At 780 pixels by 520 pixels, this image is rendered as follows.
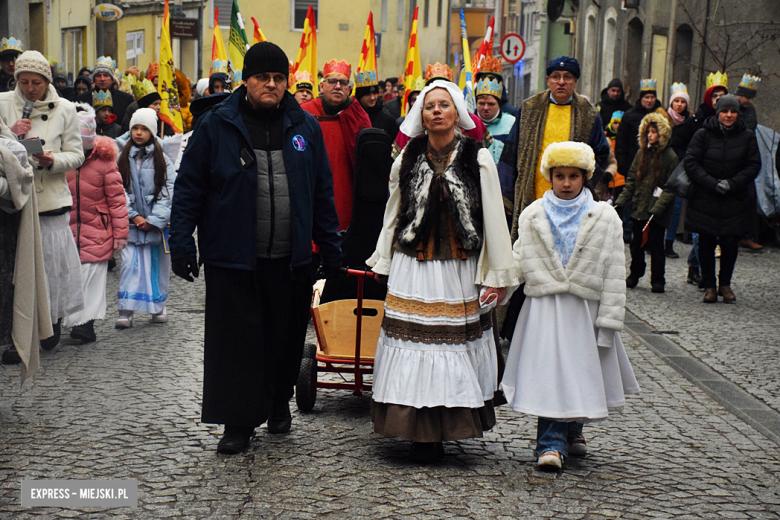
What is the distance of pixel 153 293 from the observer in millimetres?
9461

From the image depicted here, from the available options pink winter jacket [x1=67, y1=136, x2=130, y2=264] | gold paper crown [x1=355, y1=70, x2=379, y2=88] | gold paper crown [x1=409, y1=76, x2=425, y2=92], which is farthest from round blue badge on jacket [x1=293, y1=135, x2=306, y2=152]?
gold paper crown [x1=409, y1=76, x2=425, y2=92]

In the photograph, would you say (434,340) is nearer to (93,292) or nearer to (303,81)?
(93,292)

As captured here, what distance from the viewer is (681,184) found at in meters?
11.3

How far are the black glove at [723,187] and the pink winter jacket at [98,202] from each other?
5.72 m

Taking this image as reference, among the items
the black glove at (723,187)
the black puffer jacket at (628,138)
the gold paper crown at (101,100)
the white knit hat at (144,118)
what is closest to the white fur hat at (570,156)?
the white knit hat at (144,118)

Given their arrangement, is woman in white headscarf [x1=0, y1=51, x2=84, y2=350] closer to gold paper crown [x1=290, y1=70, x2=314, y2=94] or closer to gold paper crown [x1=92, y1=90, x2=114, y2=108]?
gold paper crown [x1=290, y1=70, x2=314, y2=94]

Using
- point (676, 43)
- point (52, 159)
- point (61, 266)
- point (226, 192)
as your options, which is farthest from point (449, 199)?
point (676, 43)

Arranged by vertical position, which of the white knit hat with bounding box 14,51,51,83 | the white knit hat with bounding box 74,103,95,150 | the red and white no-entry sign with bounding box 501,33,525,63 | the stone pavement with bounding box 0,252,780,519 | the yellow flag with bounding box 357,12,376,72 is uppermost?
the red and white no-entry sign with bounding box 501,33,525,63

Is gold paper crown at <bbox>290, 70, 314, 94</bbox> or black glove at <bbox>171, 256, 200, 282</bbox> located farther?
gold paper crown at <bbox>290, 70, 314, 94</bbox>

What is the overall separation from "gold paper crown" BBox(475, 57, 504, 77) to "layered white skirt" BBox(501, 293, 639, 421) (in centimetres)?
449

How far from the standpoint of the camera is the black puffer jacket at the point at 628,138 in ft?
49.6

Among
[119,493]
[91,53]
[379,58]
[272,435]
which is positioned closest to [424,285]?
[272,435]

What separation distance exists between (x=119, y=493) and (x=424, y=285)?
1.76m

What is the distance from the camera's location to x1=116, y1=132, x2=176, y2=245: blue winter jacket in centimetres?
959
